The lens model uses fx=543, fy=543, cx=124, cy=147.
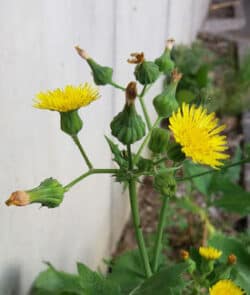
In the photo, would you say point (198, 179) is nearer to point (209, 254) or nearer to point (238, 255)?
point (238, 255)

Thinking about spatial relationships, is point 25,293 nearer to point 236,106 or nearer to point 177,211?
point 177,211

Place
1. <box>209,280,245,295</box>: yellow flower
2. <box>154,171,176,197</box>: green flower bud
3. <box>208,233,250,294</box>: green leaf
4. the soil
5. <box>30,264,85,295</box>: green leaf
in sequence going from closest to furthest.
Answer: <box>154,171,176,197</box>: green flower bud, <box>209,280,245,295</box>: yellow flower, <box>208,233,250,294</box>: green leaf, <box>30,264,85,295</box>: green leaf, the soil

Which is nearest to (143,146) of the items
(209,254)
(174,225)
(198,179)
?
(209,254)

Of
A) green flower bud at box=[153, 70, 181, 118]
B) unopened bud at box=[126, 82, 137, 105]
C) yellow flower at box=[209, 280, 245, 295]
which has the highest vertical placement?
unopened bud at box=[126, 82, 137, 105]

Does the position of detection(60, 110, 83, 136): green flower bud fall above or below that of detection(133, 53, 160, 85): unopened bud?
below

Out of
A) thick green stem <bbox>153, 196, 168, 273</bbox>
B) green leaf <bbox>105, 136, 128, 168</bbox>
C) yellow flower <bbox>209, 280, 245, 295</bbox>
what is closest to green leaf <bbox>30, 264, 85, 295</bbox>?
thick green stem <bbox>153, 196, 168, 273</bbox>

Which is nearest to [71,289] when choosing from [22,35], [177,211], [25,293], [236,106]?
[25,293]

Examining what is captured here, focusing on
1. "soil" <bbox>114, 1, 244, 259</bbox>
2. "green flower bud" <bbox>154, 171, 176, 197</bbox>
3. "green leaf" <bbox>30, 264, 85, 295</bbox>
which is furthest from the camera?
"soil" <bbox>114, 1, 244, 259</bbox>

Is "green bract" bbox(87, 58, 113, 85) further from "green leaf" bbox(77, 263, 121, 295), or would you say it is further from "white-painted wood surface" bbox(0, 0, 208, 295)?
"green leaf" bbox(77, 263, 121, 295)
